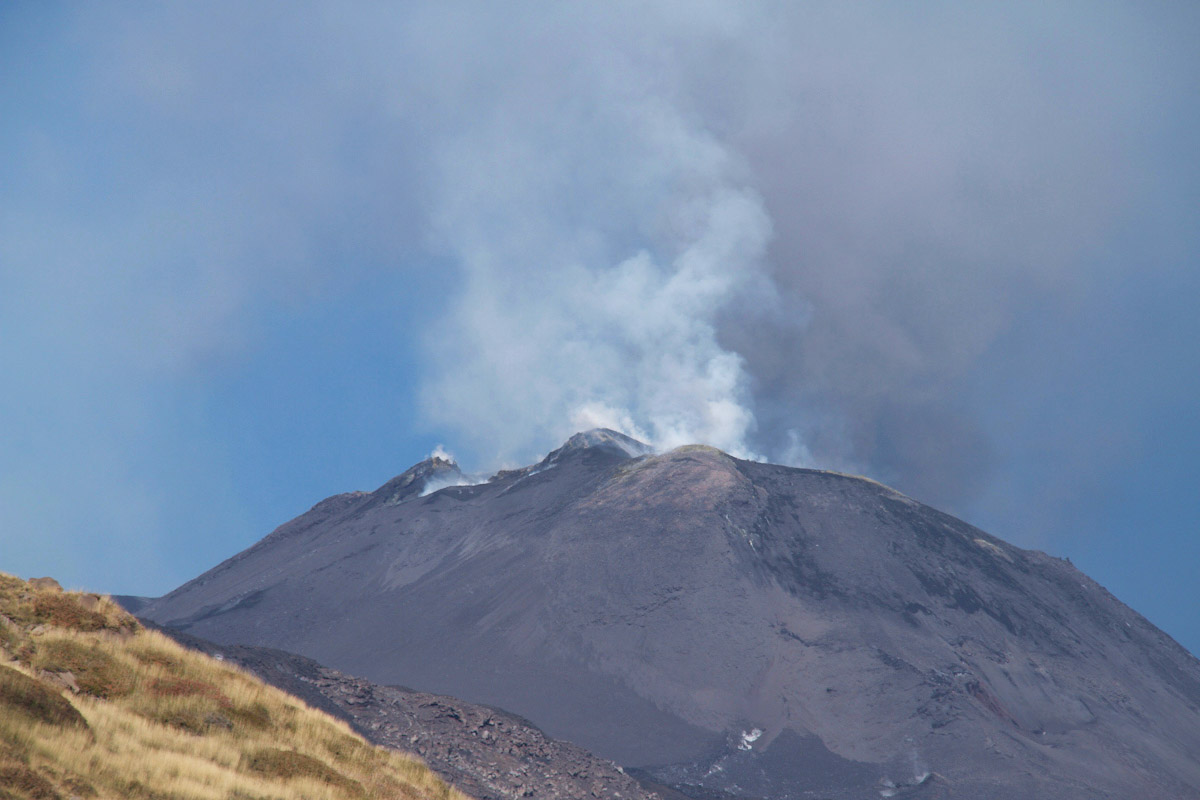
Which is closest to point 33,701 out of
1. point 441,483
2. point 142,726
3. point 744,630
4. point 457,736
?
point 142,726

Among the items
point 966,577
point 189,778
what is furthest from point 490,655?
point 189,778

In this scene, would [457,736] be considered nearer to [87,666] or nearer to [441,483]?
[87,666]

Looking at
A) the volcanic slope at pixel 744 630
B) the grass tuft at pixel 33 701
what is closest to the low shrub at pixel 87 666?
the grass tuft at pixel 33 701

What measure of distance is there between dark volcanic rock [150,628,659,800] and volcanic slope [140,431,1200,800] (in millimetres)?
21592

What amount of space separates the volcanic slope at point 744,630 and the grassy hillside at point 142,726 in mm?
54672

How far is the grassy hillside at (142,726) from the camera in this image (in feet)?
35.8

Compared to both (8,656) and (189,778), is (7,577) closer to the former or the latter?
(8,656)

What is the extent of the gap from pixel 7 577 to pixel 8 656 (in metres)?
2.89

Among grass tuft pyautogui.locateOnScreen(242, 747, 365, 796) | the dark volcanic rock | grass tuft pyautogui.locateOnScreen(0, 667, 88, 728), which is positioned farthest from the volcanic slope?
grass tuft pyautogui.locateOnScreen(0, 667, 88, 728)

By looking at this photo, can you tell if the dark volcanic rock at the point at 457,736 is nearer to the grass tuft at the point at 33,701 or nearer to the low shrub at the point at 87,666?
the low shrub at the point at 87,666

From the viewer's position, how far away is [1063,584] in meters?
123

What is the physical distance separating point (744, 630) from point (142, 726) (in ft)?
274

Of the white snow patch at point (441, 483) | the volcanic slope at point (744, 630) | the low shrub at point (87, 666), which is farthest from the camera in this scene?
the white snow patch at point (441, 483)

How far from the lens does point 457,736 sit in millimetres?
43719
